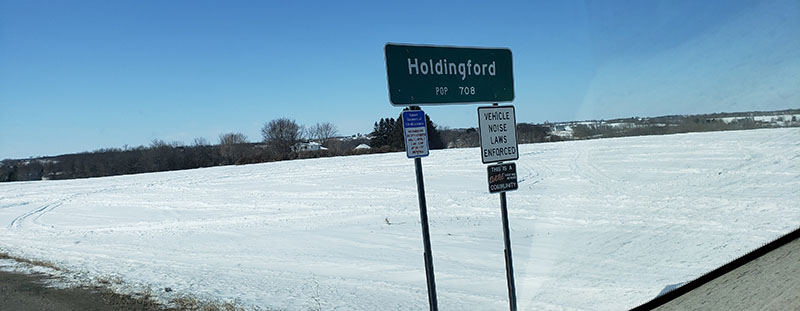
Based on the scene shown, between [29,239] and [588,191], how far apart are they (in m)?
17.7

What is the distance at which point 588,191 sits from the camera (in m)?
14.2

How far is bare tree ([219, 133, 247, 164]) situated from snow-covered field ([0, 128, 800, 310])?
37.5 m

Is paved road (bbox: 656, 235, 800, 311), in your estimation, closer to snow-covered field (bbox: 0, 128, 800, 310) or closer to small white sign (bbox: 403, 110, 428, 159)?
snow-covered field (bbox: 0, 128, 800, 310)

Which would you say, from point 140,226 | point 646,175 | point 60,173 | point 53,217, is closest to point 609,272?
point 646,175

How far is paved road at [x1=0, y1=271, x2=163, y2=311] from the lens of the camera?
6.32 m

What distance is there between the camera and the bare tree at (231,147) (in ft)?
196

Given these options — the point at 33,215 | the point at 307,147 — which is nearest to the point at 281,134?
the point at 307,147

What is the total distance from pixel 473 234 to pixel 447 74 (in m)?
8.23

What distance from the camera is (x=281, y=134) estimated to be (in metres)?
60.4

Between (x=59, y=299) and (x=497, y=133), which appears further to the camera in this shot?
(x=59, y=299)

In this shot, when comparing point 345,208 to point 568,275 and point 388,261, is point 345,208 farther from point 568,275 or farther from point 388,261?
point 568,275

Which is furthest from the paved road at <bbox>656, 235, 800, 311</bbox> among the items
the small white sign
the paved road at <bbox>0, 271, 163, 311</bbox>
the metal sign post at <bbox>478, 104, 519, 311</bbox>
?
the paved road at <bbox>0, 271, 163, 311</bbox>

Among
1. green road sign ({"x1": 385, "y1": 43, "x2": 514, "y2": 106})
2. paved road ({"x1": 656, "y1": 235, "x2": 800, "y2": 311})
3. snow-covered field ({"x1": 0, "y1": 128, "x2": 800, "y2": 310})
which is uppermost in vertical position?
green road sign ({"x1": 385, "y1": 43, "x2": 514, "y2": 106})

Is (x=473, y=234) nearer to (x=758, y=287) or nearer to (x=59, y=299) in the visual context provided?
(x=59, y=299)
